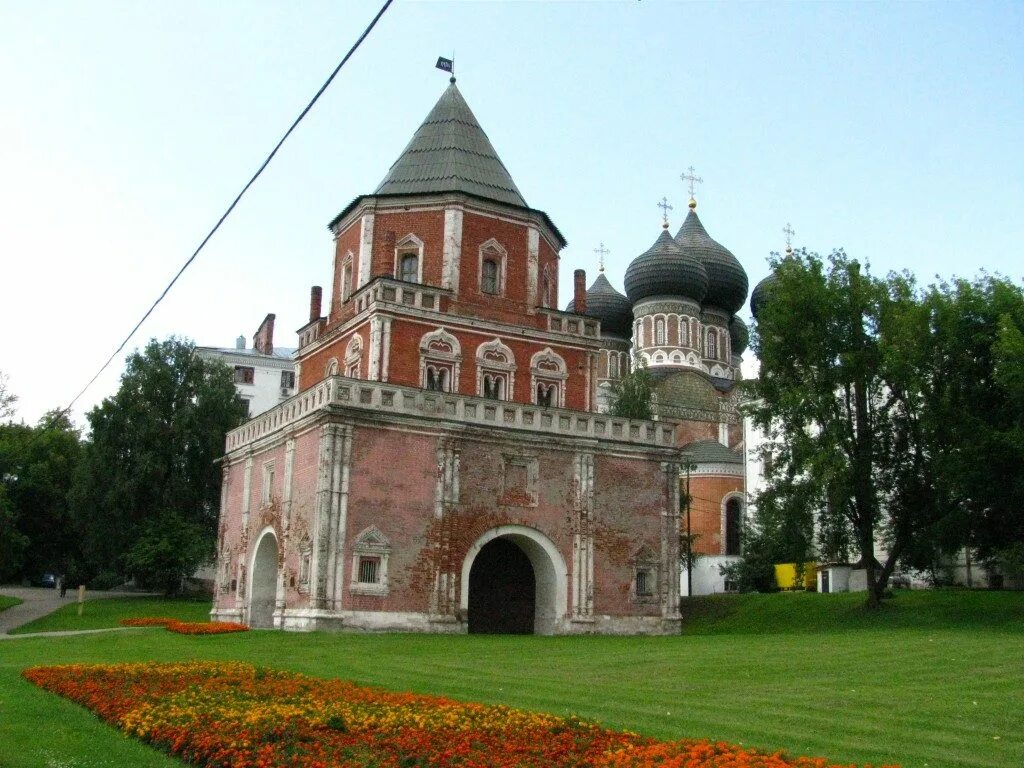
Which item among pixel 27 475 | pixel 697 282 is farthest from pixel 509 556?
pixel 27 475

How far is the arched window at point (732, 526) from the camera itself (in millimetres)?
54031

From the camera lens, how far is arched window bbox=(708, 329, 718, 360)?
206 feet

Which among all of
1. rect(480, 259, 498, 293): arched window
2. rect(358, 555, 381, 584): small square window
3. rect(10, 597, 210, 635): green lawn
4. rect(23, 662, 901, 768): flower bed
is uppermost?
rect(480, 259, 498, 293): arched window

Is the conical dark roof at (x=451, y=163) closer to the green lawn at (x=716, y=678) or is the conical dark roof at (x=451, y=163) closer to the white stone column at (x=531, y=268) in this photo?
the white stone column at (x=531, y=268)

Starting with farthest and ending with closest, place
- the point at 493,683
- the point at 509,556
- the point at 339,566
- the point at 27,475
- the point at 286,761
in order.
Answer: the point at 27,475, the point at 509,556, the point at 339,566, the point at 493,683, the point at 286,761

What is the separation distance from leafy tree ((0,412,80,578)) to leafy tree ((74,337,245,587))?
26.1ft

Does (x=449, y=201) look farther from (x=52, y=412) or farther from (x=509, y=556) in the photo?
(x=52, y=412)

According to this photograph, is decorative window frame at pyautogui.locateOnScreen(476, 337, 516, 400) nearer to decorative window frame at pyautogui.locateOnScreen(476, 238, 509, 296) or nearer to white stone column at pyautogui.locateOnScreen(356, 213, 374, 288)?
decorative window frame at pyautogui.locateOnScreen(476, 238, 509, 296)

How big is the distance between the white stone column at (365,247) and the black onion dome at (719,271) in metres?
31.7

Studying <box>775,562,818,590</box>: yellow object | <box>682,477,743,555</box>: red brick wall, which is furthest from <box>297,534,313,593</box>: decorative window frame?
<box>682,477,743,555</box>: red brick wall

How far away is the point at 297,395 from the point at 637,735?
2210 cm

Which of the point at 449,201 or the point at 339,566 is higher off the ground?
the point at 449,201

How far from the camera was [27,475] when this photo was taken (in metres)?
57.7

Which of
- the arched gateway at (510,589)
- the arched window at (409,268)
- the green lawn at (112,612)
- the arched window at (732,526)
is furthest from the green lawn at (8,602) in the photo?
the arched window at (732,526)
